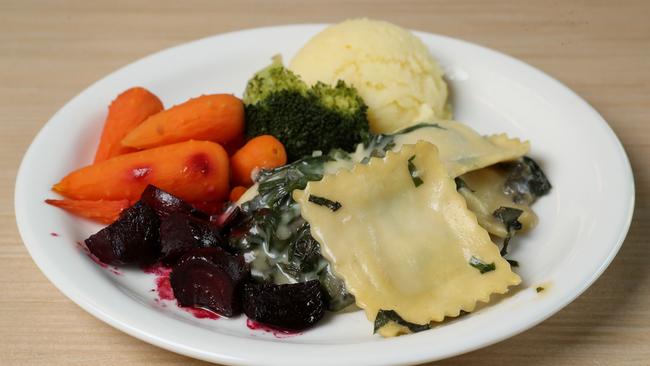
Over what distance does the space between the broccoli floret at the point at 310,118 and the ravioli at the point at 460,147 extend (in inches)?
14.7

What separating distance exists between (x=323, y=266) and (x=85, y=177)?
119 centimetres

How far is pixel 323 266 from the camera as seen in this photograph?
10.2 ft

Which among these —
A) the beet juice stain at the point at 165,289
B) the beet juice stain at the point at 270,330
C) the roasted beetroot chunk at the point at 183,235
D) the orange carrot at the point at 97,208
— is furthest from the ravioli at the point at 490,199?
the orange carrot at the point at 97,208

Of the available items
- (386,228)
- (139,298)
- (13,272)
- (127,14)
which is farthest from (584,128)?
(127,14)

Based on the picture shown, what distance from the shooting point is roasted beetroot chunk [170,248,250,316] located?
2.95m

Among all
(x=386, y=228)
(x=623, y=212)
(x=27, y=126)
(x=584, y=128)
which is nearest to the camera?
(x=386, y=228)

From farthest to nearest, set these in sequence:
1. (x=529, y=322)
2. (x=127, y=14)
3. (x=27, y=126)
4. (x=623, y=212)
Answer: (x=127, y=14) → (x=27, y=126) → (x=623, y=212) → (x=529, y=322)

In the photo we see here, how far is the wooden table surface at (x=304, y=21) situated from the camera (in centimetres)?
304

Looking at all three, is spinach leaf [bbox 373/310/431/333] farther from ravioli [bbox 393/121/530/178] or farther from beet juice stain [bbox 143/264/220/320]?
ravioli [bbox 393/121/530/178]

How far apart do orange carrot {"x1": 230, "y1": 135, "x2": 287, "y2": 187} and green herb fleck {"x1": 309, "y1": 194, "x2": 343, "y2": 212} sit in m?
0.73

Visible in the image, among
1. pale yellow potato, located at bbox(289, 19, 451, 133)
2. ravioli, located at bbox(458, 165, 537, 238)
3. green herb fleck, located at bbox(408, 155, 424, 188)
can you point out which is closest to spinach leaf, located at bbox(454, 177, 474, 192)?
ravioli, located at bbox(458, 165, 537, 238)

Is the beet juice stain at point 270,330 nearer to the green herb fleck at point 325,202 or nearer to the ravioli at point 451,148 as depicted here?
the green herb fleck at point 325,202

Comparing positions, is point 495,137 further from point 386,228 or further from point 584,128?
point 386,228

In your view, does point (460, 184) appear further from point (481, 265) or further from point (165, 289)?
point (165, 289)
